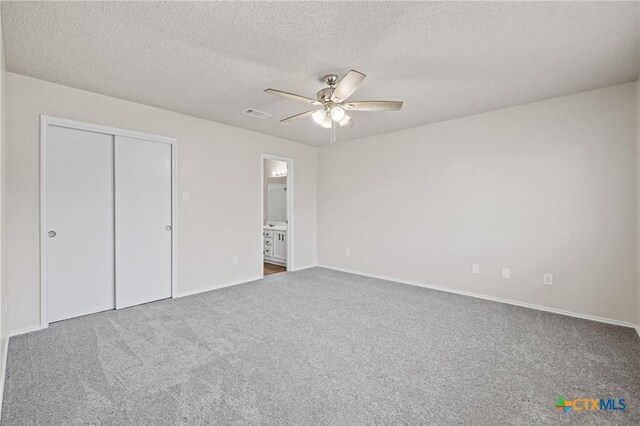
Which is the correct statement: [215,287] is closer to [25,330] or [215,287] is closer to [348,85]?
[25,330]

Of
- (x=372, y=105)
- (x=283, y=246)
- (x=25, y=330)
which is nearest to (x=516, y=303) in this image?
(x=372, y=105)

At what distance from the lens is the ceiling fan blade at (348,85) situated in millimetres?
2123

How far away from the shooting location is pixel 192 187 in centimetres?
400

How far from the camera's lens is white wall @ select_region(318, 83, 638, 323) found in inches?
118

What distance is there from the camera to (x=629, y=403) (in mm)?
1782

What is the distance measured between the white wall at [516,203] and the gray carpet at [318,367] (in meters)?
0.51

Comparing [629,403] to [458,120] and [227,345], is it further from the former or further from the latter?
[458,120]

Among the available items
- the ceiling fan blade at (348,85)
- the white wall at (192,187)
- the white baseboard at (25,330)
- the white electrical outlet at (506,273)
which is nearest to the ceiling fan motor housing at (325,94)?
the ceiling fan blade at (348,85)

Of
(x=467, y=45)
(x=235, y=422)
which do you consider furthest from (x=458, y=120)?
(x=235, y=422)

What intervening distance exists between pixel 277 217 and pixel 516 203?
189 inches

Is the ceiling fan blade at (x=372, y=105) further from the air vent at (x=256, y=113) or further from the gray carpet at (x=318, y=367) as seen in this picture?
the gray carpet at (x=318, y=367)

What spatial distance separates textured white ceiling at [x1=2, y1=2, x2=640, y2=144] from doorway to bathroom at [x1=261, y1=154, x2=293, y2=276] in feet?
7.48

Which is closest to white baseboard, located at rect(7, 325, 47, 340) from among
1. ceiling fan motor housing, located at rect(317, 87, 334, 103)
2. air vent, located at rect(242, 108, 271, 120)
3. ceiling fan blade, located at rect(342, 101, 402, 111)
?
air vent, located at rect(242, 108, 271, 120)

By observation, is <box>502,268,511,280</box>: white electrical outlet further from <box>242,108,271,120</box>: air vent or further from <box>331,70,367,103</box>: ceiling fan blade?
<box>242,108,271,120</box>: air vent
